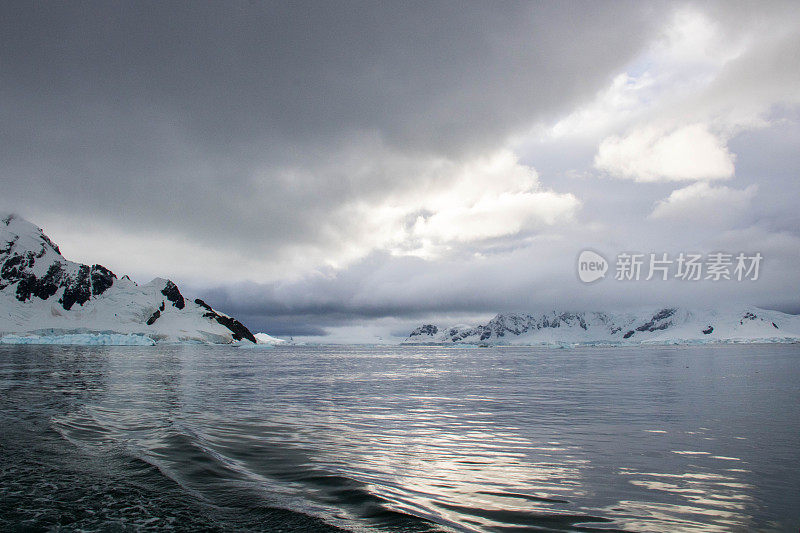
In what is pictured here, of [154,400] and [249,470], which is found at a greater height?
[249,470]

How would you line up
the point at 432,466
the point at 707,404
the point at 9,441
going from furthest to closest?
the point at 707,404, the point at 9,441, the point at 432,466

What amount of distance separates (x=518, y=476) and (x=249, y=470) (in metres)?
6.36

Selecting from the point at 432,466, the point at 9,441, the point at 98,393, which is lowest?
the point at 98,393

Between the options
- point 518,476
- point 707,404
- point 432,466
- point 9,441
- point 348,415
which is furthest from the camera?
point 707,404

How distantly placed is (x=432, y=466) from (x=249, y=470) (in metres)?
4.45

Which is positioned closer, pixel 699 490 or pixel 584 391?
pixel 699 490

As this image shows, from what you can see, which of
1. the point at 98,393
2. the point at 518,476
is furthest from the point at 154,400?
the point at 518,476

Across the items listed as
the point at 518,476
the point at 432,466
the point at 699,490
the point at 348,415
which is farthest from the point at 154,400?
the point at 699,490

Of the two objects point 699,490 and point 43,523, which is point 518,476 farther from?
point 43,523

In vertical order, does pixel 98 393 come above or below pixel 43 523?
below

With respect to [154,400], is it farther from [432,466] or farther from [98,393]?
[432,466]

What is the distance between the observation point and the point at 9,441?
44.1 feet

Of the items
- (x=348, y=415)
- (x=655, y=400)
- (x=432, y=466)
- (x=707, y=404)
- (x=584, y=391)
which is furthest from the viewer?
(x=584, y=391)

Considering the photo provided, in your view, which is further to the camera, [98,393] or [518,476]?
[98,393]
